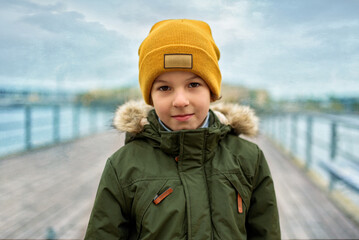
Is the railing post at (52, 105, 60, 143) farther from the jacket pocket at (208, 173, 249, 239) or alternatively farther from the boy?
the jacket pocket at (208, 173, 249, 239)

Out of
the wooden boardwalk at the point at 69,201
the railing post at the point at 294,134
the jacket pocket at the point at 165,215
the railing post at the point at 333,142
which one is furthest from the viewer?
the railing post at the point at 294,134

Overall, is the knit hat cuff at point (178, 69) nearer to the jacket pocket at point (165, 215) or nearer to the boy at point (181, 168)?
the boy at point (181, 168)

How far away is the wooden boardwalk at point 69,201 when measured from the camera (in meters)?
2.54

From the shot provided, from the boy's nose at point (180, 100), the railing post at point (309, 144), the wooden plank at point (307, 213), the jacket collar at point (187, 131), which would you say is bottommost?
the wooden plank at point (307, 213)

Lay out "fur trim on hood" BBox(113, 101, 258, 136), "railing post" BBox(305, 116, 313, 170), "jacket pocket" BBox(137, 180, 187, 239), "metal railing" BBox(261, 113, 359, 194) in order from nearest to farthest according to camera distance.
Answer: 1. "jacket pocket" BBox(137, 180, 187, 239)
2. "fur trim on hood" BBox(113, 101, 258, 136)
3. "metal railing" BBox(261, 113, 359, 194)
4. "railing post" BBox(305, 116, 313, 170)

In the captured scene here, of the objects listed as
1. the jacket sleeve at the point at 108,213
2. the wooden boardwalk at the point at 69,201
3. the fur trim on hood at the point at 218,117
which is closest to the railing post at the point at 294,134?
the wooden boardwalk at the point at 69,201

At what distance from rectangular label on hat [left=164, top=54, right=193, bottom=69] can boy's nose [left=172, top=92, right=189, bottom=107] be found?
0.10 m

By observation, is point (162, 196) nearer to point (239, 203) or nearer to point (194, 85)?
point (239, 203)

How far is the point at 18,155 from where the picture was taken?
5113mm

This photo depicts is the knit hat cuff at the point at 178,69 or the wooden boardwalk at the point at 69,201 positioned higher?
the knit hat cuff at the point at 178,69

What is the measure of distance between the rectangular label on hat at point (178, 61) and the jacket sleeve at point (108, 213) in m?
0.45

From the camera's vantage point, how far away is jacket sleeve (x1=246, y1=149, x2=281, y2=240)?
122cm

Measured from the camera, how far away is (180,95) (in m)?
1.09

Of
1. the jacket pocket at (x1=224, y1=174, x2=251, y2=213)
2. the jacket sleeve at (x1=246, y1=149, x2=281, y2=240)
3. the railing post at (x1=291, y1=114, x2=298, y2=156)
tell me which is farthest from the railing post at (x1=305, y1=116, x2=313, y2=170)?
the jacket pocket at (x1=224, y1=174, x2=251, y2=213)
